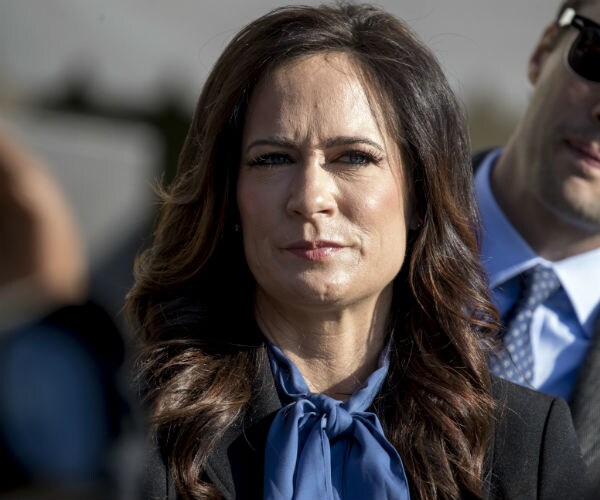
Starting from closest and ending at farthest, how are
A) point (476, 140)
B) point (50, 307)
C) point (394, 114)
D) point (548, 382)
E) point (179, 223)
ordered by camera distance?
point (50, 307) < point (394, 114) < point (179, 223) < point (548, 382) < point (476, 140)

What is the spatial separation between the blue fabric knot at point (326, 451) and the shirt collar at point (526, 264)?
31.4 inches

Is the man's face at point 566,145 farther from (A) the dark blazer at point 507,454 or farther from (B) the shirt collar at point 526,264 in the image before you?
(A) the dark blazer at point 507,454

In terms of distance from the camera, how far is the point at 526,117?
3.35m

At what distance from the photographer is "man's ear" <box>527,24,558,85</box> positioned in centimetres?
338

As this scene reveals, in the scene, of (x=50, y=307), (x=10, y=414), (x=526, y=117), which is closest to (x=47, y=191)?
(x=50, y=307)

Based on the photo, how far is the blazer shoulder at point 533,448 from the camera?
239 centimetres

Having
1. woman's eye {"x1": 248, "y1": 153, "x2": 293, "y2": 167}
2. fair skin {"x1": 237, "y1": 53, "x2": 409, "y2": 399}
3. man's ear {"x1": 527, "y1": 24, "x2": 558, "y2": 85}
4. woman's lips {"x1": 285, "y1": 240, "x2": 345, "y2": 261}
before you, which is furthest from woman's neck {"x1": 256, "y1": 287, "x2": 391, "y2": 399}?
man's ear {"x1": 527, "y1": 24, "x2": 558, "y2": 85}

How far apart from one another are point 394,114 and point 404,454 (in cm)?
76

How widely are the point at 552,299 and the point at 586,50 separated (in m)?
0.76

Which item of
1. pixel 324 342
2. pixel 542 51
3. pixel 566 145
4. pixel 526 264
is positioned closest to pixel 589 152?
pixel 566 145

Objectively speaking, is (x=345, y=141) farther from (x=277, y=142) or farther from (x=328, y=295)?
(x=328, y=295)

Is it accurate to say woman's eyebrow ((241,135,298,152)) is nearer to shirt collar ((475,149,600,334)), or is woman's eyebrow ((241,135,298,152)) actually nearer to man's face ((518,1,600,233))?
shirt collar ((475,149,600,334))

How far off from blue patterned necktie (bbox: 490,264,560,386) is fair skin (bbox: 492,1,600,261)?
124mm

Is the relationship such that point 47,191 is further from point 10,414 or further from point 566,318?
point 566,318
